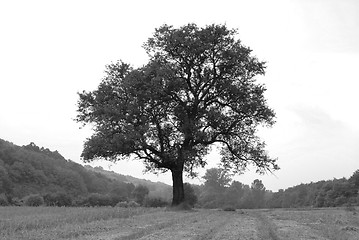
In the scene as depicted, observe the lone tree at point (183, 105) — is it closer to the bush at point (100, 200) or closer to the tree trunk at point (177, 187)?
the tree trunk at point (177, 187)

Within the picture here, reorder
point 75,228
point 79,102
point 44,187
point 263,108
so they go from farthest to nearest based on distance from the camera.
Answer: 1. point 44,187
2. point 79,102
3. point 263,108
4. point 75,228

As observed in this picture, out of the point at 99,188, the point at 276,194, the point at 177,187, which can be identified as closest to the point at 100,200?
the point at 177,187

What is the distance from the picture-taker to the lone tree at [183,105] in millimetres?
30625

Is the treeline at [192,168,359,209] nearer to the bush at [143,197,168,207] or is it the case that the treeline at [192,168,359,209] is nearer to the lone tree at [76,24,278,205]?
the bush at [143,197,168,207]

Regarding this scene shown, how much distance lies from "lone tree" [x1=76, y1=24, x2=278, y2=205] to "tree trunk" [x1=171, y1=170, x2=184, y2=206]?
81 millimetres

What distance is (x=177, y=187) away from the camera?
108ft

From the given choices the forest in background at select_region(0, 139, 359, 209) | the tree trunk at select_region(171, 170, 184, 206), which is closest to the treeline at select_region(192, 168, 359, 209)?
the forest in background at select_region(0, 139, 359, 209)

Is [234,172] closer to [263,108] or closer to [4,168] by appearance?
[263,108]

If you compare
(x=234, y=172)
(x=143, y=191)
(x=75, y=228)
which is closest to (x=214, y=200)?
(x=143, y=191)

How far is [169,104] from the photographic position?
3231cm

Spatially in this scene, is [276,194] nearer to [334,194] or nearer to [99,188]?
[334,194]

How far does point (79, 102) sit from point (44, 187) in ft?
172

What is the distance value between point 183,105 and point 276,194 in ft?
297

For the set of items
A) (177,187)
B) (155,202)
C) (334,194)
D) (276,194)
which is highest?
(276,194)
